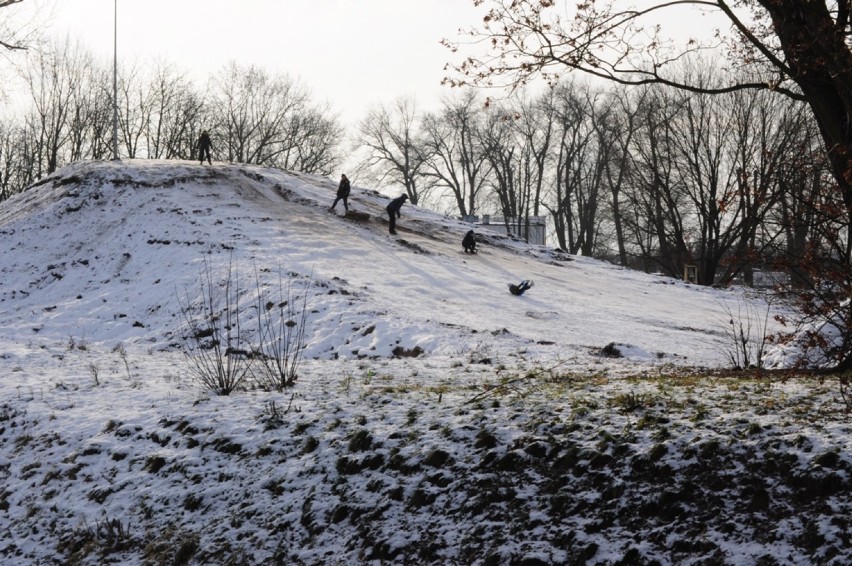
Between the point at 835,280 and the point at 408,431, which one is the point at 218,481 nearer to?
the point at 408,431

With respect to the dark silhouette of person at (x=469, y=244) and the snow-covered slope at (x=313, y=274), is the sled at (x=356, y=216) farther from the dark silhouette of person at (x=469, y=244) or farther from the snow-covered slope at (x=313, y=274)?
the dark silhouette of person at (x=469, y=244)

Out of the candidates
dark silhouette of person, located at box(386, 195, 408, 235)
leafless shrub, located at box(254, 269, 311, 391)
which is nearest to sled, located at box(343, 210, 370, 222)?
dark silhouette of person, located at box(386, 195, 408, 235)

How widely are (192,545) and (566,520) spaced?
2.88 m

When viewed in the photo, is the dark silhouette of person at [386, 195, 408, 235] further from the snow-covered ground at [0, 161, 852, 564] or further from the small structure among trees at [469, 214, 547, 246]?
the small structure among trees at [469, 214, 547, 246]

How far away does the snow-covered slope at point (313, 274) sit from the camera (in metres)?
15.6

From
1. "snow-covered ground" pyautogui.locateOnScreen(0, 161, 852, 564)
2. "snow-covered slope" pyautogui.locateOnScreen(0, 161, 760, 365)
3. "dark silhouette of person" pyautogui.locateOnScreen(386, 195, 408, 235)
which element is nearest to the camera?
"snow-covered ground" pyautogui.locateOnScreen(0, 161, 852, 564)

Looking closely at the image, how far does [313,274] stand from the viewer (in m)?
19.7

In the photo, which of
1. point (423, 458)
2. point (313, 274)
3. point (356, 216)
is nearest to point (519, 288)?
point (313, 274)

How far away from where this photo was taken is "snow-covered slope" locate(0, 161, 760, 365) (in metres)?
15.6

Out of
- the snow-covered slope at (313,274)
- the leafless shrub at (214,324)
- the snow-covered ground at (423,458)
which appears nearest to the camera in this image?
the snow-covered ground at (423,458)

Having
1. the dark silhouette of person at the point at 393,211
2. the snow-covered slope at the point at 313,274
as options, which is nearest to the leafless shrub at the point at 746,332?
the snow-covered slope at the point at 313,274

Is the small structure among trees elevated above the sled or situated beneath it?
elevated above

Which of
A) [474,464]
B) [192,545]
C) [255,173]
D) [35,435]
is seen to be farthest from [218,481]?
[255,173]

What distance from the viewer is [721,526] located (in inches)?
181
